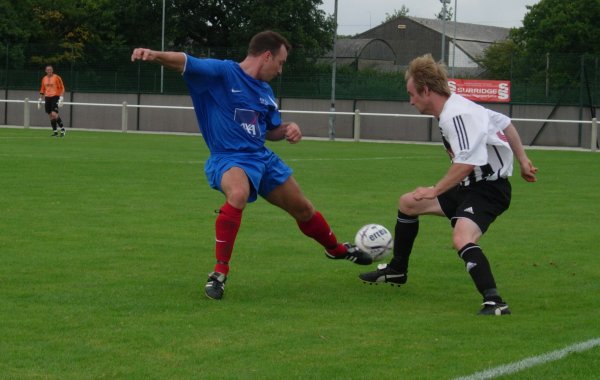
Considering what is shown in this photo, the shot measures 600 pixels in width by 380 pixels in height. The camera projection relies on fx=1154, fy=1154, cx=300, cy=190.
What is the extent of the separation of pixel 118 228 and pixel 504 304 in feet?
17.4

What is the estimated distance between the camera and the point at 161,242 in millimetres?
10477

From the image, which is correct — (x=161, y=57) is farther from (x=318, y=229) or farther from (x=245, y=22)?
(x=245, y=22)

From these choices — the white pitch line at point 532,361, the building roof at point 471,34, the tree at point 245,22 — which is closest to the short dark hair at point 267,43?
the white pitch line at point 532,361

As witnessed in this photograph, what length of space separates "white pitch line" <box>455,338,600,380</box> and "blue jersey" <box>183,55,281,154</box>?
2.96 metres

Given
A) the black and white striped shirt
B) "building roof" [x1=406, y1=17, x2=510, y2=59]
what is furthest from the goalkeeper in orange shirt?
"building roof" [x1=406, y1=17, x2=510, y2=59]

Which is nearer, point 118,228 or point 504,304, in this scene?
point 504,304

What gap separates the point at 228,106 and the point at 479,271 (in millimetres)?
2141

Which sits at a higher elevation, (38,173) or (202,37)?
(202,37)

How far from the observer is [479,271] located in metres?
7.21

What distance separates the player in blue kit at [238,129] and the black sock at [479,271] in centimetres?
159

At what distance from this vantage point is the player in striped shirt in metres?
7.08

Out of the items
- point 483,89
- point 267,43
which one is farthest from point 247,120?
point 483,89

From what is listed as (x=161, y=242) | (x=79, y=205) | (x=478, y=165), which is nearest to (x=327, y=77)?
(x=79, y=205)

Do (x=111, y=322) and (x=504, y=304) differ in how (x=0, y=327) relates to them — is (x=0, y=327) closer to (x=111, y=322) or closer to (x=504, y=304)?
(x=111, y=322)
